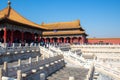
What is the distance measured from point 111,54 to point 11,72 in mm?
27067

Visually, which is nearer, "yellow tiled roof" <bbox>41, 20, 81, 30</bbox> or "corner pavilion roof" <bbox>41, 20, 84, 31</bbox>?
"corner pavilion roof" <bbox>41, 20, 84, 31</bbox>

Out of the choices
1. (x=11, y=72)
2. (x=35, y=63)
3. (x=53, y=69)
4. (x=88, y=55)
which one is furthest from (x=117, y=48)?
(x=11, y=72)

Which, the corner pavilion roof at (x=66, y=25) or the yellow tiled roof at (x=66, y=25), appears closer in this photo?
the corner pavilion roof at (x=66, y=25)

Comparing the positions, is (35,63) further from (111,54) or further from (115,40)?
(115,40)

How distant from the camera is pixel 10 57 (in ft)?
57.8

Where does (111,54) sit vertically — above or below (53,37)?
below

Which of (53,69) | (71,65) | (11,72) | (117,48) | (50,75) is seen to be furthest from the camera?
(117,48)

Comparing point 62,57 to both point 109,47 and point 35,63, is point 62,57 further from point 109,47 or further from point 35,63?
point 109,47

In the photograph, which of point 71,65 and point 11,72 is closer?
point 11,72

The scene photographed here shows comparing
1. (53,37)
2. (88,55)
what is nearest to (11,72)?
(88,55)

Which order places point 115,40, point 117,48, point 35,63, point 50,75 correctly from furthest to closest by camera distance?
point 115,40 < point 117,48 < point 50,75 < point 35,63

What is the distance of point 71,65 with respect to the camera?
70.8 ft

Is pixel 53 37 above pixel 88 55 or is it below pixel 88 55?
above

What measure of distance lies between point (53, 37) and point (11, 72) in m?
36.6
